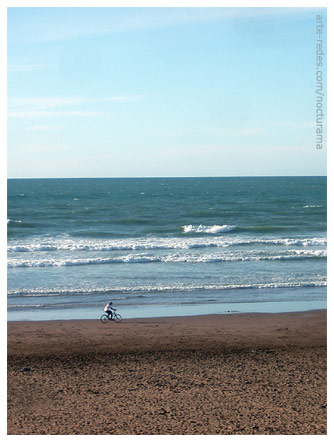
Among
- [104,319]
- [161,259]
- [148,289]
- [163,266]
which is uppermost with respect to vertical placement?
[161,259]

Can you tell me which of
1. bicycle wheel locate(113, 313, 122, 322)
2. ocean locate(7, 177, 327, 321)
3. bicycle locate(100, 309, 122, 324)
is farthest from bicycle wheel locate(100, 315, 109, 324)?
ocean locate(7, 177, 327, 321)

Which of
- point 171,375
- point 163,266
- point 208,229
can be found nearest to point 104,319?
point 171,375

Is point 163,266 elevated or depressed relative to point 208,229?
depressed

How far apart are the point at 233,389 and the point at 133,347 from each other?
3.53 m

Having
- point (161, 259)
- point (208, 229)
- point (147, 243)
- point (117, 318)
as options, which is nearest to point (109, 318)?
point (117, 318)

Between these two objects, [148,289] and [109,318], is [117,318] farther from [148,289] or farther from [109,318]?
[148,289]

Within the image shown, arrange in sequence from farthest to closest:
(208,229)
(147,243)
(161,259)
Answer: (208,229) < (147,243) < (161,259)

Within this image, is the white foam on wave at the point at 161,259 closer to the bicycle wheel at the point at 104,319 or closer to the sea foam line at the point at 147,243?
the sea foam line at the point at 147,243

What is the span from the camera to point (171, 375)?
10.9 meters

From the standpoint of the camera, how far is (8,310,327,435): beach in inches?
338

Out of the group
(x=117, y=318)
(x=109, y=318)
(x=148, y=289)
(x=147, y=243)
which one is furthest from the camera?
(x=147, y=243)

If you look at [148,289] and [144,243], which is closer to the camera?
[148,289]

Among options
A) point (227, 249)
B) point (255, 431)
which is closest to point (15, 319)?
point (255, 431)
